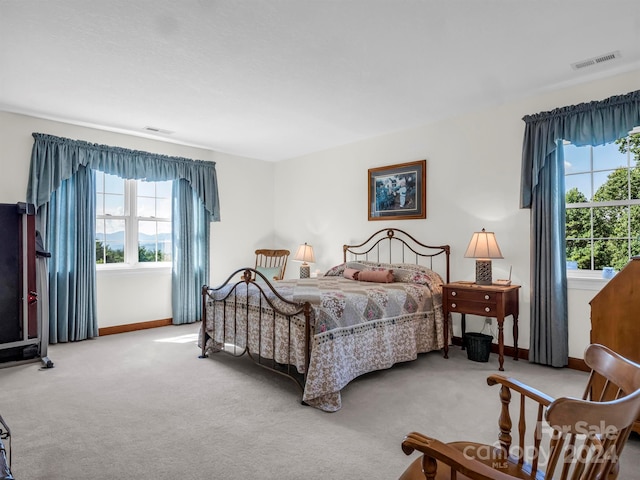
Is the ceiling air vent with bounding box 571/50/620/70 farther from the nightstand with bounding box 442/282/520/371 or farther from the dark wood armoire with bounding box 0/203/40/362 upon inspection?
the dark wood armoire with bounding box 0/203/40/362

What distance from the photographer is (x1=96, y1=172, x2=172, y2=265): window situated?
16.5 ft

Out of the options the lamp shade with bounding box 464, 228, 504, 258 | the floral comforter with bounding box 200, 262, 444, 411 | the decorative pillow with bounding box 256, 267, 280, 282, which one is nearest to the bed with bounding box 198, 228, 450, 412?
the floral comforter with bounding box 200, 262, 444, 411

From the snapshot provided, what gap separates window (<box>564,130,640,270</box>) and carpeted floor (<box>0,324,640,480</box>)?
1146mm

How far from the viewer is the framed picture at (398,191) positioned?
4.76 meters

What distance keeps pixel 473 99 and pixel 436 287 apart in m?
1.95

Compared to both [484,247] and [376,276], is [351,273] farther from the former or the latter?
[484,247]

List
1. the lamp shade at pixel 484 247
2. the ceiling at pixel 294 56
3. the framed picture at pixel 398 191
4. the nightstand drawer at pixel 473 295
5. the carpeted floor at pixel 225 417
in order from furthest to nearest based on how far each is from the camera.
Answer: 1. the framed picture at pixel 398 191
2. the lamp shade at pixel 484 247
3. the nightstand drawer at pixel 473 295
4. the ceiling at pixel 294 56
5. the carpeted floor at pixel 225 417

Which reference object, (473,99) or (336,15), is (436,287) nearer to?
(473,99)

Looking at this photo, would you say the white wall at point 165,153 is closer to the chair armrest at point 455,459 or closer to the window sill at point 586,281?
the window sill at point 586,281

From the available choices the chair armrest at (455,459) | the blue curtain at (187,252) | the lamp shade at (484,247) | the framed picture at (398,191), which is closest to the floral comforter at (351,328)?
the lamp shade at (484,247)

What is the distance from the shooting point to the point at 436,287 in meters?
4.18

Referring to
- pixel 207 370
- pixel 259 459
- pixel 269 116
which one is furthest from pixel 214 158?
pixel 259 459

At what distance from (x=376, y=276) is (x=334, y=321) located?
1.43 metres

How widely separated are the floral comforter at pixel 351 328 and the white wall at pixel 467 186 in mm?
647
